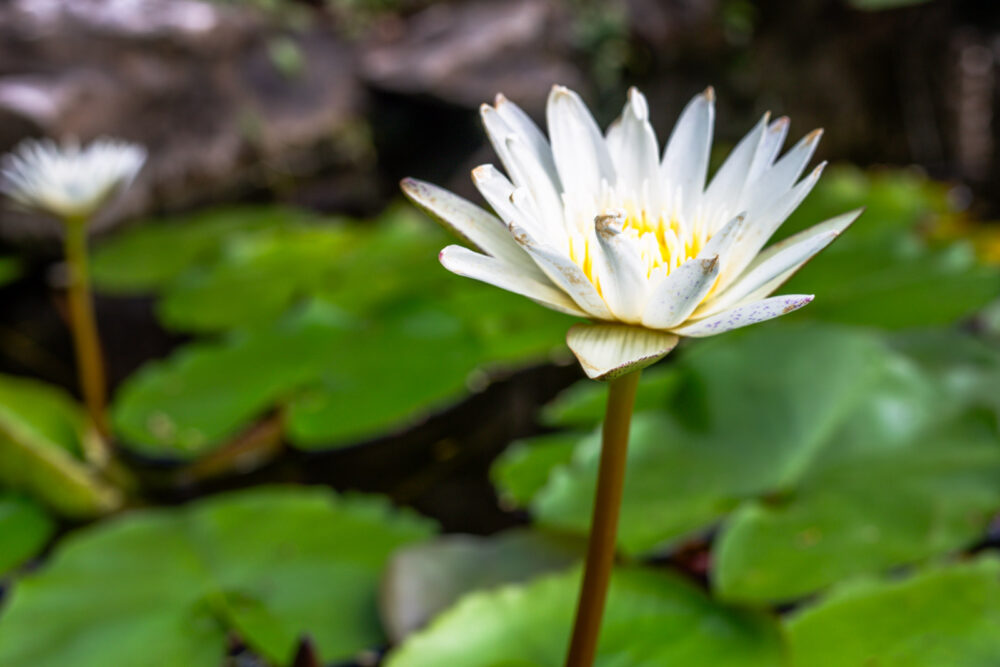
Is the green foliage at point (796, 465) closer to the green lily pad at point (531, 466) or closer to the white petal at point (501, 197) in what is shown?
the green lily pad at point (531, 466)

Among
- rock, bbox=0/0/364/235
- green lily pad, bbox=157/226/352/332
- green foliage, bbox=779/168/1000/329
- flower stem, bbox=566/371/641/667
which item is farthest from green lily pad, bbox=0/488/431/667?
rock, bbox=0/0/364/235

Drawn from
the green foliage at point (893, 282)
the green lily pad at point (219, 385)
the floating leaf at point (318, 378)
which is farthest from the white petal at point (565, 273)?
the green foliage at point (893, 282)

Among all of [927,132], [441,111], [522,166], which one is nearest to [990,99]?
[927,132]

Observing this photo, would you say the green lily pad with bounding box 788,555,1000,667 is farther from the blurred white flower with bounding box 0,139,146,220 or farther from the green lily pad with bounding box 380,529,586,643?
the blurred white flower with bounding box 0,139,146,220

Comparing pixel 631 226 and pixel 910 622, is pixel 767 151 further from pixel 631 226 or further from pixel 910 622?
pixel 910 622

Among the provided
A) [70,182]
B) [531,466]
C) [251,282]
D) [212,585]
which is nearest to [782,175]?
[531,466]

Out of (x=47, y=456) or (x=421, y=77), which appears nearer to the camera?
(x=47, y=456)
